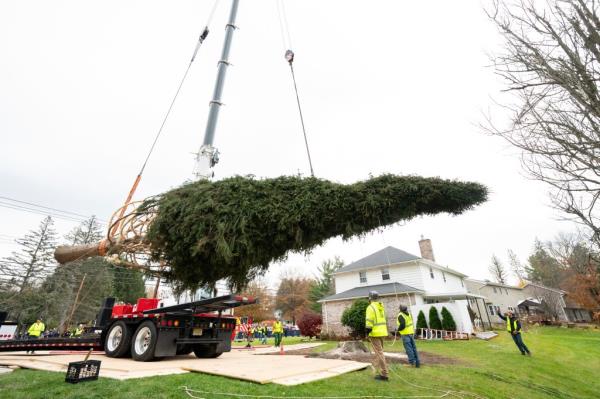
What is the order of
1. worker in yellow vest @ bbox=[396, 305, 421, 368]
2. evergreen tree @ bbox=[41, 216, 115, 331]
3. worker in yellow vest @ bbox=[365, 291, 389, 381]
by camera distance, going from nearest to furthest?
worker in yellow vest @ bbox=[365, 291, 389, 381]
worker in yellow vest @ bbox=[396, 305, 421, 368]
evergreen tree @ bbox=[41, 216, 115, 331]

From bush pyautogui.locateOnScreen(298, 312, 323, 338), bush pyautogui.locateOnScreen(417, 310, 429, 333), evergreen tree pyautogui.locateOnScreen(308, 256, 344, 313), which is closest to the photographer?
bush pyautogui.locateOnScreen(417, 310, 429, 333)

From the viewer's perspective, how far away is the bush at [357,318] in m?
15.4

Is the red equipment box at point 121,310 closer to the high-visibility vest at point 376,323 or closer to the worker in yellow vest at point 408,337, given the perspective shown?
the high-visibility vest at point 376,323

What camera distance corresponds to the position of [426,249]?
2697 cm

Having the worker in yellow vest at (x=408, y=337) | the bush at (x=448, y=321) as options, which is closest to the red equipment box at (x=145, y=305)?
the worker in yellow vest at (x=408, y=337)

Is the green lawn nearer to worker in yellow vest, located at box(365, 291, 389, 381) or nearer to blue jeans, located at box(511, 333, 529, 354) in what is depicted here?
worker in yellow vest, located at box(365, 291, 389, 381)

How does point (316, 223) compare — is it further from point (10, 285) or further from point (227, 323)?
point (10, 285)

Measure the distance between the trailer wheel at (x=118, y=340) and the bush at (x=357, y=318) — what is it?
1056 cm

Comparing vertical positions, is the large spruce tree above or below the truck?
above

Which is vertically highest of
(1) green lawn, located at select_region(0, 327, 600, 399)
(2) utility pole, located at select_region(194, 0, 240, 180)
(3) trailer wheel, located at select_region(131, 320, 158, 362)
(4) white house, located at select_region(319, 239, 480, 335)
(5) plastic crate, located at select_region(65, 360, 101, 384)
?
(2) utility pole, located at select_region(194, 0, 240, 180)

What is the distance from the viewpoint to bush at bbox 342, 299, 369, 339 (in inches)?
607

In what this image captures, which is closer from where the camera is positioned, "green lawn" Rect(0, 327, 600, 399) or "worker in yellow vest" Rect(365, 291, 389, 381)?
"green lawn" Rect(0, 327, 600, 399)

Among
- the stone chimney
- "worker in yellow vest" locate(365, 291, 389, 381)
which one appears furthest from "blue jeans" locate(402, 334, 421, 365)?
the stone chimney

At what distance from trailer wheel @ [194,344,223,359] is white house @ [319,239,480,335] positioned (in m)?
12.9
